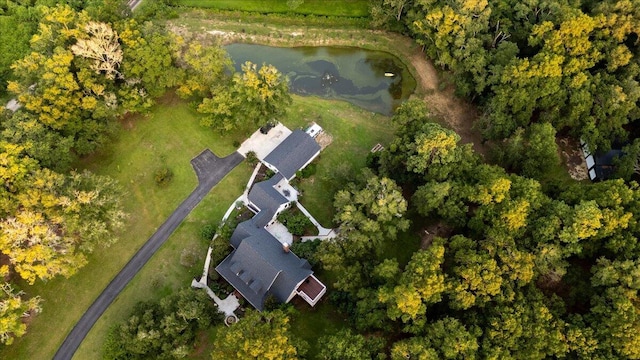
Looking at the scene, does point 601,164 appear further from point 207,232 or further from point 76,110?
point 76,110

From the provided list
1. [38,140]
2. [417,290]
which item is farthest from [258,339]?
[38,140]

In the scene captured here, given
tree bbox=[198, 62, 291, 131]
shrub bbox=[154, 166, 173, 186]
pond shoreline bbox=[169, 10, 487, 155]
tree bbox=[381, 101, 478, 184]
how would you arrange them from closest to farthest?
tree bbox=[381, 101, 478, 184]
tree bbox=[198, 62, 291, 131]
shrub bbox=[154, 166, 173, 186]
pond shoreline bbox=[169, 10, 487, 155]

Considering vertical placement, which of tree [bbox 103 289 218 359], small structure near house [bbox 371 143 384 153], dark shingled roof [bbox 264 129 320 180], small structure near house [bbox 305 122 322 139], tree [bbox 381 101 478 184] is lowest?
tree [bbox 103 289 218 359]

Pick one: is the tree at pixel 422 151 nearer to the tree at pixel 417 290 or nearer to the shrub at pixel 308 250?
the tree at pixel 417 290

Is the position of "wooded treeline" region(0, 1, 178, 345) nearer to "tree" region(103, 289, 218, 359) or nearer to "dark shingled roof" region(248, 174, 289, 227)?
"tree" region(103, 289, 218, 359)

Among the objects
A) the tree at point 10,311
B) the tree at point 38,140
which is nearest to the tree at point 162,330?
the tree at point 10,311

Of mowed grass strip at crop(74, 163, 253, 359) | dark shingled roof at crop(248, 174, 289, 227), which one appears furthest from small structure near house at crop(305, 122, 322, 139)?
mowed grass strip at crop(74, 163, 253, 359)

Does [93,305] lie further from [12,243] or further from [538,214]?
[538,214]
